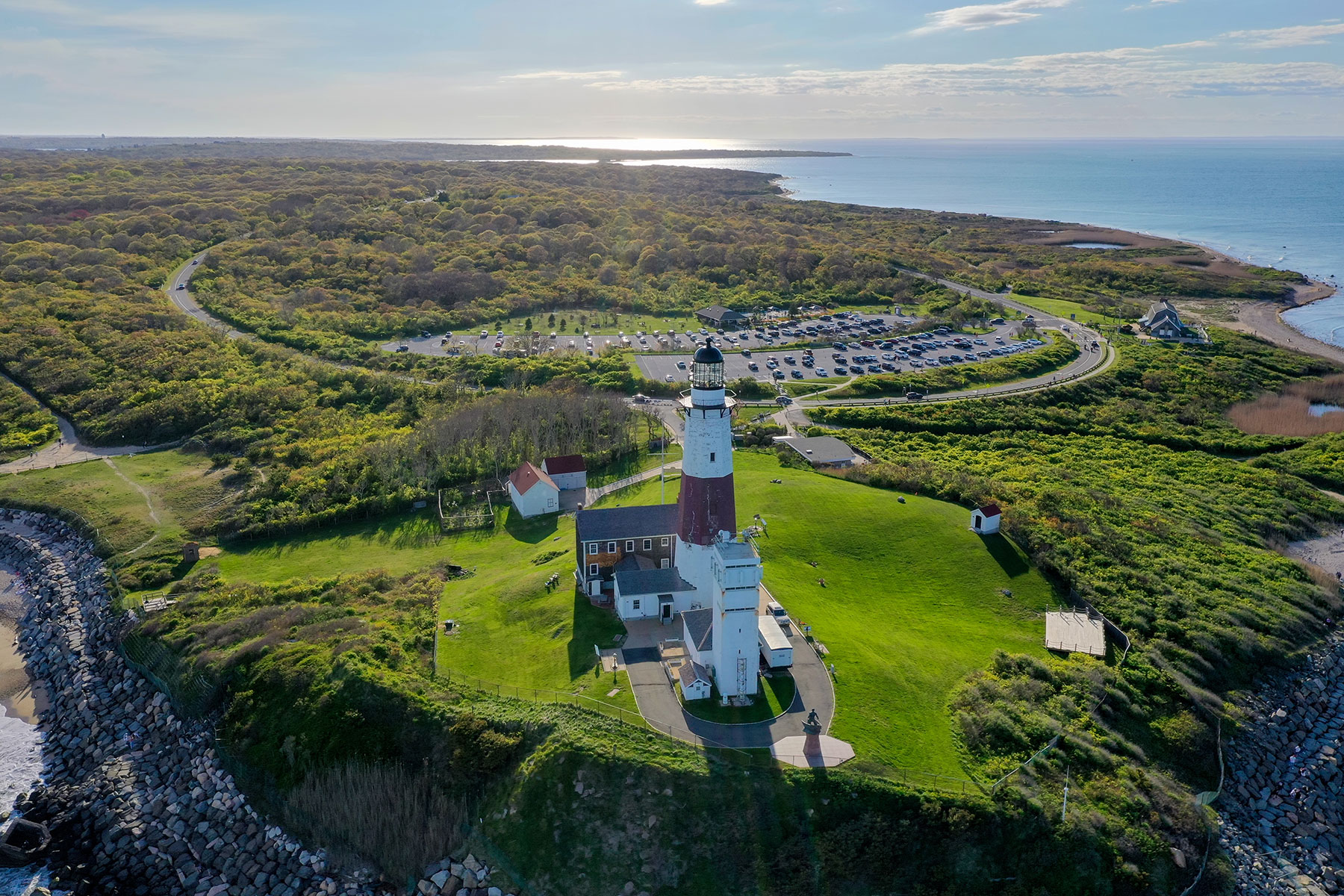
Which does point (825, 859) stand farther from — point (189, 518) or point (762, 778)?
point (189, 518)

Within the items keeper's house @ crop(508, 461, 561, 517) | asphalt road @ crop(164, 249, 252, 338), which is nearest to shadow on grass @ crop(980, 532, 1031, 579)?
keeper's house @ crop(508, 461, 561, 517)

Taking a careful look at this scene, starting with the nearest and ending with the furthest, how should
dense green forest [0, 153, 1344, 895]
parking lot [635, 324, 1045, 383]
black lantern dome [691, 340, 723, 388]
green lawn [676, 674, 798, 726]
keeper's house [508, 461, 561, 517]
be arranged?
dense green forest [0, 153, 1344, 895] < green lawn [676, 674, 798, 726] < black lantern dome [691, 340, 723, 388] < keeper's house [508, 461, 561, 517] < parking lot [635, 324, 1045, 383]

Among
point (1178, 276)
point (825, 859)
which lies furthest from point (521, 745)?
point (1178, 276)

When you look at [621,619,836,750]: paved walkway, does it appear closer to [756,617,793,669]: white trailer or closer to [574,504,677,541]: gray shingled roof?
[756,617,793,669]: white trailer

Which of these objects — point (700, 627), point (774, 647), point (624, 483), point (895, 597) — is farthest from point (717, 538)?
point (624, 483)

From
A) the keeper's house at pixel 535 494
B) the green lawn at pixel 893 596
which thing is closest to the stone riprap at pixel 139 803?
the green lawn at pixel 893 596

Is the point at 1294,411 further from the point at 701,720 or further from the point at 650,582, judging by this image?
the point at 701,720

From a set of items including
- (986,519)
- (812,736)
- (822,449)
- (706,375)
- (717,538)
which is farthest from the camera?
(822,449)
